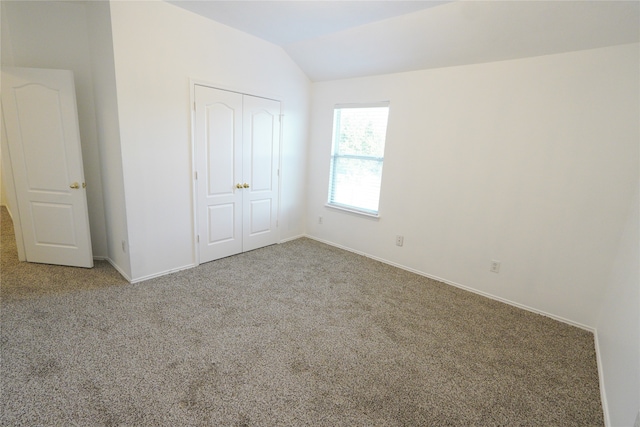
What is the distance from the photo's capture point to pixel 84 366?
185 cm

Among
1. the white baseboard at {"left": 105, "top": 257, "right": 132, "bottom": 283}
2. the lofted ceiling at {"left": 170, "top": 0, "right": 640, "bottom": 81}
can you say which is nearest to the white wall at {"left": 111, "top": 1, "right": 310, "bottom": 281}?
the white baseboard at {"left": 105, "top": 257, "right": 132, "bottom": 283}

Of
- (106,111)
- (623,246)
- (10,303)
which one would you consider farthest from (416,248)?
(10,303)

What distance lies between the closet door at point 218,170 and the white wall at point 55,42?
3.81ft

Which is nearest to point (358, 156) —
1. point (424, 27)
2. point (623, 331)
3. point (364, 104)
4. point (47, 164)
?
point (364, 104)

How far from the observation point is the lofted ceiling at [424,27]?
2154 mm

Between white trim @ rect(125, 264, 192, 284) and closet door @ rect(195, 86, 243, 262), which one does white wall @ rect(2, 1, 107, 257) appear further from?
white trim @ rect(125, 264, 192, 284)

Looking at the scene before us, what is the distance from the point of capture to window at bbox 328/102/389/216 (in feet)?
12.4

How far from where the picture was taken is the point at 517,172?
2.78m

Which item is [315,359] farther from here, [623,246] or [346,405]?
[623,246]

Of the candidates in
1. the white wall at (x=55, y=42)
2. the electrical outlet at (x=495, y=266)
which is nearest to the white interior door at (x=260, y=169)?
the white wall at (x=55, y=42)

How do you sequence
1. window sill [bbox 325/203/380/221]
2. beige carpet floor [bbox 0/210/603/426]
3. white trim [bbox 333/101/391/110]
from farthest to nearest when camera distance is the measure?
window sill [bbox 325/203/380/221] < white trim [bbox 333/101/391/110] < beige carpet floor [bbox 0/210/603/426]

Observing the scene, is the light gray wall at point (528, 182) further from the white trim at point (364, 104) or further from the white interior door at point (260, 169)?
the white interior door at point (260, 169)

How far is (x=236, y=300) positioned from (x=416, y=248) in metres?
2.17

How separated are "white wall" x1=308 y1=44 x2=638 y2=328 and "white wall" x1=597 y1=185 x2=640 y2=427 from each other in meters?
0.19
